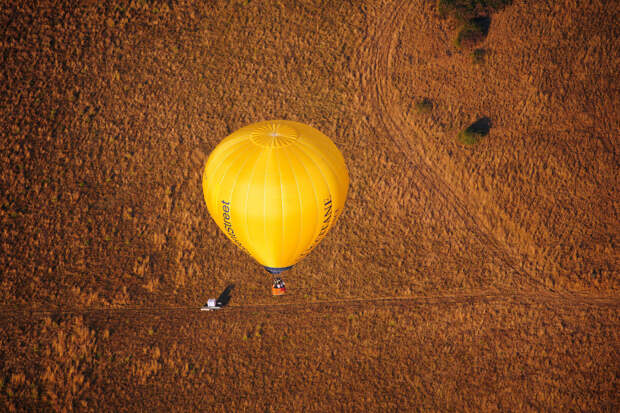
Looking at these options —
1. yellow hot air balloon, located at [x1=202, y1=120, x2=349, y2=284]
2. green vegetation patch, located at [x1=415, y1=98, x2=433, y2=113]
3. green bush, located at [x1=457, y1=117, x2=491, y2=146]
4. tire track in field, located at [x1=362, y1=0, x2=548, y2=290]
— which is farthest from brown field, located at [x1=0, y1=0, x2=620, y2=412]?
yellow hot air balloon, located at [x1=202, y1=120, x2=349, y2=284]

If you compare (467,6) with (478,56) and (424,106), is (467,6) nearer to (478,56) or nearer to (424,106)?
(478,56)

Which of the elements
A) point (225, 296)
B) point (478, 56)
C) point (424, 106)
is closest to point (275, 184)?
point (225, 296)

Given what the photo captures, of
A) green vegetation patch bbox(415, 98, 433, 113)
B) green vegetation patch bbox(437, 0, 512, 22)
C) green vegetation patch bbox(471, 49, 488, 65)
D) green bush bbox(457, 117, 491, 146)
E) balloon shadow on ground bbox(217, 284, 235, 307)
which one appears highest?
green vegetation patch bbox(437, 0, 512, 22)

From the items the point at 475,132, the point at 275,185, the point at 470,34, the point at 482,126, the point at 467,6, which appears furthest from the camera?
the point at 470,34

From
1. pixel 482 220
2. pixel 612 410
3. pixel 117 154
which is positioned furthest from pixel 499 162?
pixel 117 154

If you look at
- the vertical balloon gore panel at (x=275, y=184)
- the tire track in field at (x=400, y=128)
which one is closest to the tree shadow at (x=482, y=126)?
the tire track in field at (x=400, y=128)

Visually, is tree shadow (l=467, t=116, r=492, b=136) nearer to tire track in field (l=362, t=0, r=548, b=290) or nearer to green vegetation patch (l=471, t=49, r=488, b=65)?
tire track in field (l=362, t=0, r=548, b=290)

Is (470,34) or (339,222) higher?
(470,34)
